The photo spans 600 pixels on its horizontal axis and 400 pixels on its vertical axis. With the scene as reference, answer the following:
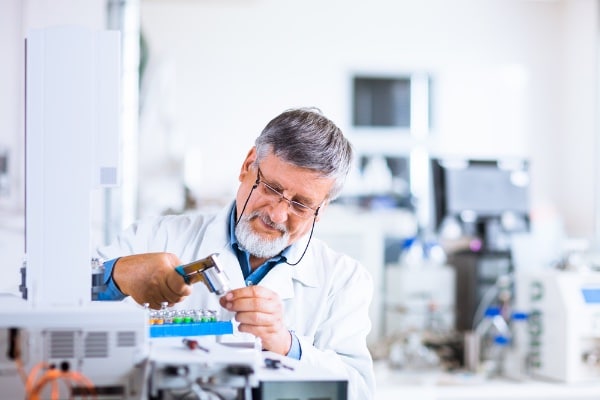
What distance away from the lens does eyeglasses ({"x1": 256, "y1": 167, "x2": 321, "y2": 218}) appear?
1.61 meters

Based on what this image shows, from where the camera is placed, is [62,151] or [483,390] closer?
[62,151]

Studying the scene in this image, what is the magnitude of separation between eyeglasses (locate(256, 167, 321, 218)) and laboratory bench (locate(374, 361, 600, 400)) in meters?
0.94

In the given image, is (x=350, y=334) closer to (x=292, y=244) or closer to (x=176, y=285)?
(x=292, y=244)

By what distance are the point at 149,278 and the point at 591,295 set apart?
1.68 meters

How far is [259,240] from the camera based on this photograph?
1.65 meters

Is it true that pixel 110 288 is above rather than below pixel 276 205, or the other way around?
below

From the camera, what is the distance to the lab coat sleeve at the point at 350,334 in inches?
58.7

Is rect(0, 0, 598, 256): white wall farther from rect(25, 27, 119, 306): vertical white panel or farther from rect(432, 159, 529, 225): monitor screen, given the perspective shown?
rect(25, 27, 119, 306): vertical white panel

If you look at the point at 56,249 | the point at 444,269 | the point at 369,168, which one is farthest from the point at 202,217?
the point at 369,168

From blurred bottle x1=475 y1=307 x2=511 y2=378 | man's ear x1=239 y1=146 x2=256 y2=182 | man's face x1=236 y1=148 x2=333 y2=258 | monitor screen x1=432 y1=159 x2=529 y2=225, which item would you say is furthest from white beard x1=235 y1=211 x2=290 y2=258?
monitor screen x1=432 y1=159 x2=529 y2=225

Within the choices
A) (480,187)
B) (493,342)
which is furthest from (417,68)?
(493,342)

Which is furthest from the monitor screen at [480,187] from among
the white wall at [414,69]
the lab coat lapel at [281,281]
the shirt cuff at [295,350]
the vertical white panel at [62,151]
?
the white wall at [414,69]

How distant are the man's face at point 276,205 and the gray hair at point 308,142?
2 centimetres

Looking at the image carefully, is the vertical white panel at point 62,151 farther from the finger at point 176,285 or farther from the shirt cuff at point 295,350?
the shirt cuff at point 295,350
